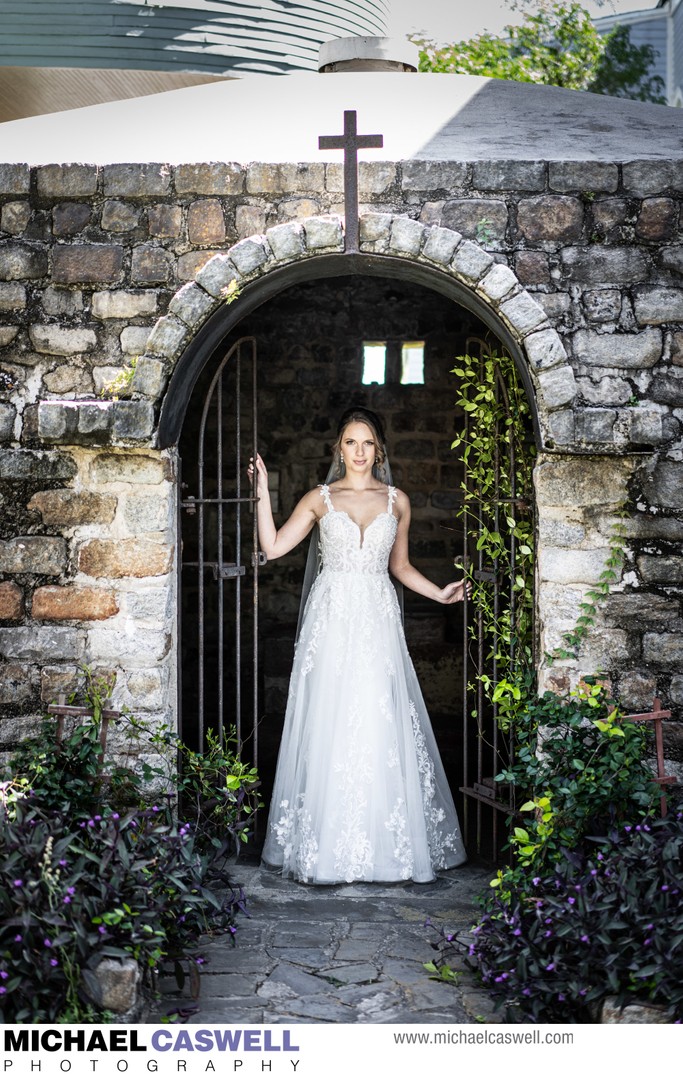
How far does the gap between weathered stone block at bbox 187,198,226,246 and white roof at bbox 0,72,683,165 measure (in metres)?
0.21

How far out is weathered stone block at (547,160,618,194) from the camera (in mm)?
4055

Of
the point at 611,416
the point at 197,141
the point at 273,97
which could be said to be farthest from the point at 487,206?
the point at 273,97

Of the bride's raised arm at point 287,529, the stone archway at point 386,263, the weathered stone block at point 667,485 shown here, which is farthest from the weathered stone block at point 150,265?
the weathered stone block at point 667,485

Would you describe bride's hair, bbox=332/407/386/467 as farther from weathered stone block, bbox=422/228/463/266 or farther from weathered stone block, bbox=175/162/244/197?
weathered stone block, bbox=175/162/244/197

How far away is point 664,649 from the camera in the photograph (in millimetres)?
4035

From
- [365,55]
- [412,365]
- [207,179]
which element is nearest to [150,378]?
[207,179]

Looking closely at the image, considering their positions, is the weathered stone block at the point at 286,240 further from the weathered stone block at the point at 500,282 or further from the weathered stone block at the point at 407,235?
the weathered stone block at the point at 500,282

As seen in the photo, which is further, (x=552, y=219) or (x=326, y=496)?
(x=326, y=496)

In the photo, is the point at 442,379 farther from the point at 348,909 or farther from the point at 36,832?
the point at 36,832

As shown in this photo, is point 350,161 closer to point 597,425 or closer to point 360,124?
point 360,124

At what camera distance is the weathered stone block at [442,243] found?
4012 mm

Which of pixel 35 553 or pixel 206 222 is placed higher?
pixel 206 222

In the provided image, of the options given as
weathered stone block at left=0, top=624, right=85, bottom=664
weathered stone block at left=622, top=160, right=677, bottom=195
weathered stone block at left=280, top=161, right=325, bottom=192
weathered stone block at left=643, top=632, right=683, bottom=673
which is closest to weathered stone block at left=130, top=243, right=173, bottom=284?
weathered stone block at left=280, top=161, right=325, bottom=192

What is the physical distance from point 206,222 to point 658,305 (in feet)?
6.03
